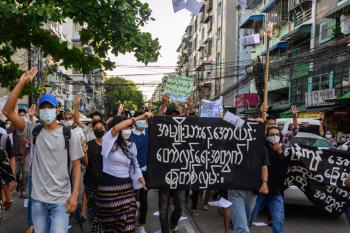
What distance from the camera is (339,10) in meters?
21.8

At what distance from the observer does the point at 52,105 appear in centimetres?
413

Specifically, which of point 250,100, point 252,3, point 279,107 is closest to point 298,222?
point 279,107

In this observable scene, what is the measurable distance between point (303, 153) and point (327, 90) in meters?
17.3

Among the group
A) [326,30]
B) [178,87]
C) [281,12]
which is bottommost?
[178,87]

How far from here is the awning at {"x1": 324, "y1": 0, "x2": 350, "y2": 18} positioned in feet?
68.5

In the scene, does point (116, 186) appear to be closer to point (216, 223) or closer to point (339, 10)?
point (216, 223)

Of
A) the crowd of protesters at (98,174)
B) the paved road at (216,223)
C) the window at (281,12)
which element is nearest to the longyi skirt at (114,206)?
the crowd of protesters at (98,174)

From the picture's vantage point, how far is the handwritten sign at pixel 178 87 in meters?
12.2

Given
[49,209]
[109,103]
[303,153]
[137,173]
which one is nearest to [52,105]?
[49,209]

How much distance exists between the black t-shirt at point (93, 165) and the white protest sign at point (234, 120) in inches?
68.7

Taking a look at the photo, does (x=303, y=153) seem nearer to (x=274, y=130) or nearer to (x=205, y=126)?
(x=274, y=130)

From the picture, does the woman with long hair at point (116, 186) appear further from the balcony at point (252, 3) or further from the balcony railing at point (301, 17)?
A: the balcony at point (252, 3)

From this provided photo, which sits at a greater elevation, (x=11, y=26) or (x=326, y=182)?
(x=11, y=26)

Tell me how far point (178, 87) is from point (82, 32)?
16.5 ft
